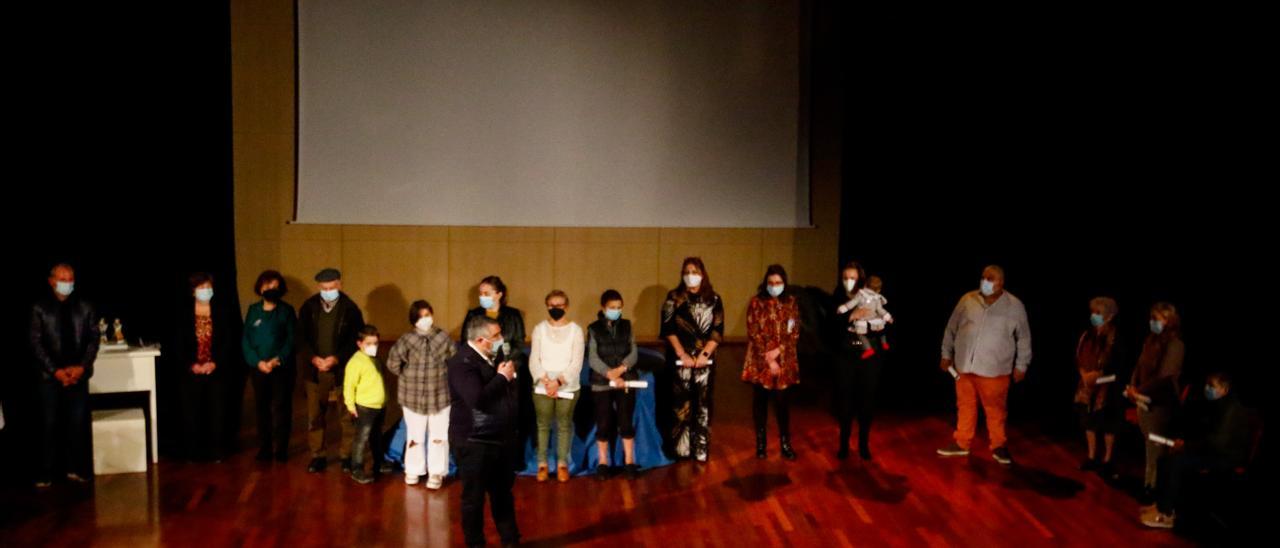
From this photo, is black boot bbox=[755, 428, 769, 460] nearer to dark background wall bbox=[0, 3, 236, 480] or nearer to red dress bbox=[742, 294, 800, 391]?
red dress bbox=[742, 294, 800, 391]

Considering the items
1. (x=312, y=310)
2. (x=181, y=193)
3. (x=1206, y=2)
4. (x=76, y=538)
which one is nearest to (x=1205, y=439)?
(x=1206, y=2)

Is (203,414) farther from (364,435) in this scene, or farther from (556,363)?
(556,363)

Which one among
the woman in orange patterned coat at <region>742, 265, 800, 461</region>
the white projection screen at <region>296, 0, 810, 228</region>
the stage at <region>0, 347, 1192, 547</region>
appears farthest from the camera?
the white projection screen at <region>296, 0, 810, 228</region>

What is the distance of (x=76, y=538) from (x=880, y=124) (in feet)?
22.5

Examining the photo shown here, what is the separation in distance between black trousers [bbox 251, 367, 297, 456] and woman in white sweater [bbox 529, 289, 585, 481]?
170 cm

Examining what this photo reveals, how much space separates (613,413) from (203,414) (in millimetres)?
2687

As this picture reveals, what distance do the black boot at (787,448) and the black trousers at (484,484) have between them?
2.32 meters

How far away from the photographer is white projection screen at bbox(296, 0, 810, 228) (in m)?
10.0

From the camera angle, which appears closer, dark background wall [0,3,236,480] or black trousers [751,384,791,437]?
black trousers [751,384,791,437]

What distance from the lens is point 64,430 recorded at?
6105 millimetres

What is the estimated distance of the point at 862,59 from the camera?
30.3ft

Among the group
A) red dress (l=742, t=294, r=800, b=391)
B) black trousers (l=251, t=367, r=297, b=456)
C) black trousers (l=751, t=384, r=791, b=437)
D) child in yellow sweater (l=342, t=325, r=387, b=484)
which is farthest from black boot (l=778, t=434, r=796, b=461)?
black trousers (l=251, t=367, r=297, b=456)

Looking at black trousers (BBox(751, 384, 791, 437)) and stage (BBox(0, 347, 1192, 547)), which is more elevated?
black trousers (BBox(751, 384, 791, 437))

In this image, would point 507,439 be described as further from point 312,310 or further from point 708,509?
point 312,310
